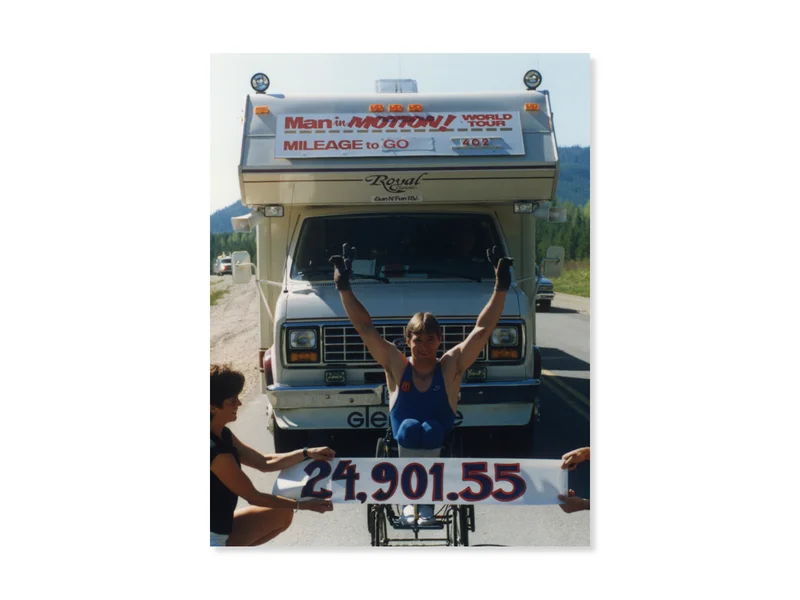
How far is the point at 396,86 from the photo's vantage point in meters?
5.53

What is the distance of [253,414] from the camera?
570 cm

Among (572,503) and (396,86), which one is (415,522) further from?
(396,86)

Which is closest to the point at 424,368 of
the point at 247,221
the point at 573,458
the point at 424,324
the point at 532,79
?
the point at 424,324

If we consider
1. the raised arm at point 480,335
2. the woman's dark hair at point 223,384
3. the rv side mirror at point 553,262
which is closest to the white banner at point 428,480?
the raised arm at point 480,335

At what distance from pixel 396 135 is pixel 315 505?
220cm

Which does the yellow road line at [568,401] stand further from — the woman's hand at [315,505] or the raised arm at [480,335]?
the woman's hand at [315,505]

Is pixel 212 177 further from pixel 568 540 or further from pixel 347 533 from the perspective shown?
pixel 568 540

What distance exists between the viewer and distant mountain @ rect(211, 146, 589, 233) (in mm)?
5320

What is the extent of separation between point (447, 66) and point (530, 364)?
1.84 meters

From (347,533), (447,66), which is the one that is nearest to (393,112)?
(447,66)

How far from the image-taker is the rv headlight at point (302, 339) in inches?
214

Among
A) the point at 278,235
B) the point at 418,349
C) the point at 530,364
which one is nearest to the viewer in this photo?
the point at 418,349

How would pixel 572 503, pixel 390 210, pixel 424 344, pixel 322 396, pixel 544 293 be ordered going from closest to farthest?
pixel 424 344 → pixel 572 503 → pixel 322 396 → pixel 390 210 → pixel 544 293

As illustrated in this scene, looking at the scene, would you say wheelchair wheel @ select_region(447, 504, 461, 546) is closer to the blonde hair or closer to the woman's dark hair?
the blonde hair
